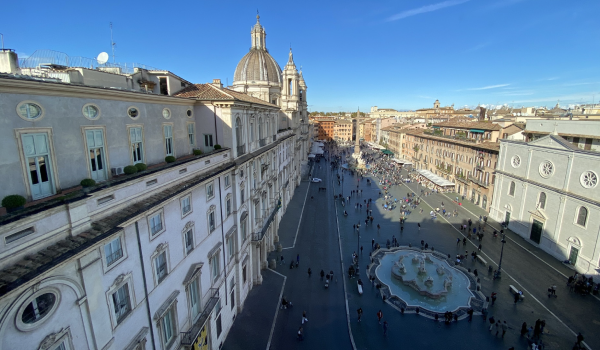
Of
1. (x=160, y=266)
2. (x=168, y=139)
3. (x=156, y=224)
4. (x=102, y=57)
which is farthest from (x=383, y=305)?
(x=102, y=57)

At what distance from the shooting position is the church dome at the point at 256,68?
48281mm

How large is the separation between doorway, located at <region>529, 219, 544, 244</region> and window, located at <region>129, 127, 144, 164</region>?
3393 cm

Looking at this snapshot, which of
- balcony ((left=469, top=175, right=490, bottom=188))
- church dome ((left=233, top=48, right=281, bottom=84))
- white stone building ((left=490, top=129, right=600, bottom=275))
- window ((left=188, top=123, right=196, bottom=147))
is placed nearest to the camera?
window ((left=188, top=123, right=196, bottom=147))

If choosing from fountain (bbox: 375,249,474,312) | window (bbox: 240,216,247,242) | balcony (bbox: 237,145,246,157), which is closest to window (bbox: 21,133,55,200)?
balcony (bbox: 237,145,246,157)

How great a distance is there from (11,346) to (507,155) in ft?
134

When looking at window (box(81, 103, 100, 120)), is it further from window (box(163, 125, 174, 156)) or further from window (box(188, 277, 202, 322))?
window (box(188, 277, 202, 322))

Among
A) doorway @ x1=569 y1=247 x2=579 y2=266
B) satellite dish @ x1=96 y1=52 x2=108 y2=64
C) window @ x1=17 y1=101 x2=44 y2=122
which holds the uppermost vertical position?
satellite dish @ x1=96 y1=52 x2=108 y2=64

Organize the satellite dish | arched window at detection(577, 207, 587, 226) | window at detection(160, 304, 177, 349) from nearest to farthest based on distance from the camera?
window at detection(160, 304, 177, 349) → the satellite dish → arched window at detection(577, 207, 587, 226)

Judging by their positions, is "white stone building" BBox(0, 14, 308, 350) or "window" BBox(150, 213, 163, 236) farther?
"window" BBox(150, 213, 163, 236)

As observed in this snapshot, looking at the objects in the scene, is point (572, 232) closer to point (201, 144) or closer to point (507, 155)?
point (507, 155)

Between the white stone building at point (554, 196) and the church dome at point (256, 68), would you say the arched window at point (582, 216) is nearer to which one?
the white stone building at point (554, 196)

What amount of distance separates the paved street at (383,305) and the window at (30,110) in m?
14.2

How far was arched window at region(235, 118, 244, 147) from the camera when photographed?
17.1 m

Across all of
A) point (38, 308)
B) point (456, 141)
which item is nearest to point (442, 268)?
point (38, 308)
